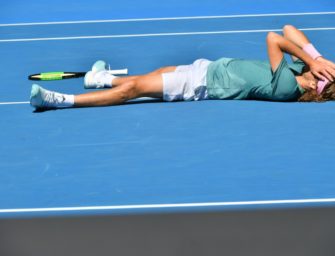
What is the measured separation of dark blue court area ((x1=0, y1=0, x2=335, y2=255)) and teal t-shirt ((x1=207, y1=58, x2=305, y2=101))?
9cm

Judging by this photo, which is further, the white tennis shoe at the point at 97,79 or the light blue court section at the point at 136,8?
the light blue court section at the point at 136,8

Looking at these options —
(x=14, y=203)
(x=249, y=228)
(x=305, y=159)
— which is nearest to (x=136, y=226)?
(x=249, y=228)

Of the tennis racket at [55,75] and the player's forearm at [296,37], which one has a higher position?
the player's forearm at [296,37]

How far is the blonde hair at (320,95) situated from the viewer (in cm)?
672

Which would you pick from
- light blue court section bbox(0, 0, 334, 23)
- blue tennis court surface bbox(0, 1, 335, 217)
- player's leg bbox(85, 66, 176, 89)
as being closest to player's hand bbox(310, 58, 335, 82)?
blue tennis court surface bbox(0, 1, 335, 217)

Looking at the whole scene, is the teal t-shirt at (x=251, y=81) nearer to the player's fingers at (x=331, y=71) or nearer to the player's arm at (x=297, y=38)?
the player's arm at (x=297, y=38)

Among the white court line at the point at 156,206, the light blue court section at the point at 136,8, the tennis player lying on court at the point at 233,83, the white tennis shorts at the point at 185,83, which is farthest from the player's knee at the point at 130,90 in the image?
the light blue court section at the point at 136,8

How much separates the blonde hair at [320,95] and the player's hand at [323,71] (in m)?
0.10

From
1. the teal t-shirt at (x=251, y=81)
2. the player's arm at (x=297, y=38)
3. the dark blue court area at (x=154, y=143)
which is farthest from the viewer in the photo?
the player's arm at (x=297, y=38)

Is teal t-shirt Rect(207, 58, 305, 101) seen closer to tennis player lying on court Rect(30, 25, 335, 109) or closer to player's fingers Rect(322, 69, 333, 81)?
tennis player lying on court Rect(30, 25, 335, 109)

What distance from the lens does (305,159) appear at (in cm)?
570

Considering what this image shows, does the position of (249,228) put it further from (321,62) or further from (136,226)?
(321,62)

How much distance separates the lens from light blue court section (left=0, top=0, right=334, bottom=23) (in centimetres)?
1109

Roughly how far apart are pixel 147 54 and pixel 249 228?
20.0ft
